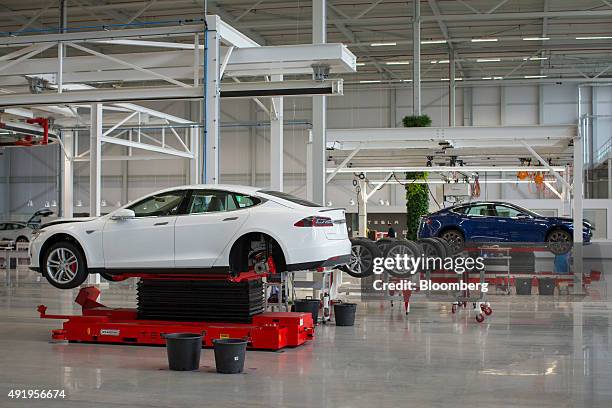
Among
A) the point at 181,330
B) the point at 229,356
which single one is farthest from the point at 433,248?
the point at 229,356

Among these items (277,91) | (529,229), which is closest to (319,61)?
(277,91)

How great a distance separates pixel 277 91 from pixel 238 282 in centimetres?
331

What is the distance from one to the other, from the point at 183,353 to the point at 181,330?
4.84ft

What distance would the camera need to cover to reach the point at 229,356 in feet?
26.4

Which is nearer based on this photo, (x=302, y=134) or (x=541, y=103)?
(x=541, y=103)

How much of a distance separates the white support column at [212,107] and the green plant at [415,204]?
10665 mm

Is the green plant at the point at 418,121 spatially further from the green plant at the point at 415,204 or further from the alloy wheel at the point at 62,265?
the alloy wheel at the point at 62,265

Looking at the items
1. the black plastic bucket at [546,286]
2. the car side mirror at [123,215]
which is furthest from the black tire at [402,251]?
the car side mirror at [123,215]

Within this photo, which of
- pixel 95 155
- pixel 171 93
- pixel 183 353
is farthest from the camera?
pixel 95 155

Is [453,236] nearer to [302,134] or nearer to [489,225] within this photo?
[489,225]

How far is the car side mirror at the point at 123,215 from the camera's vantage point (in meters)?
9.49

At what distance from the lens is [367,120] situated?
3703 cm

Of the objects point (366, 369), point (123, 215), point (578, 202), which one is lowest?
point (366, 369)

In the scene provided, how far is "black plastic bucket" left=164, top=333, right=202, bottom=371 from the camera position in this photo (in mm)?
8172
